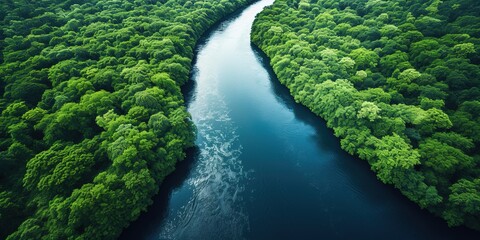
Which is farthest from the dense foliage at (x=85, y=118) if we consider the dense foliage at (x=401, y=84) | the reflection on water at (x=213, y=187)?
the dense foliage at (x=401, y=84)

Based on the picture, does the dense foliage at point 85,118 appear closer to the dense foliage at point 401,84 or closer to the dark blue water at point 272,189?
the dark blue water at point 272,189

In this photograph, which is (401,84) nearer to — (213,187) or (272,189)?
(272,189)

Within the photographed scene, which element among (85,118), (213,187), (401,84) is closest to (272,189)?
(213,187)

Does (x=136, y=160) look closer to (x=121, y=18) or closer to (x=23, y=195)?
(x=23, y=195)

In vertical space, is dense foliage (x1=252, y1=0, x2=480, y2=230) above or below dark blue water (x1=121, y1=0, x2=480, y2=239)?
above

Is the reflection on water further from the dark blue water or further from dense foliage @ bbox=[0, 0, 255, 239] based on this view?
dense foliage @ bbox=[0, 0, 255, 239]

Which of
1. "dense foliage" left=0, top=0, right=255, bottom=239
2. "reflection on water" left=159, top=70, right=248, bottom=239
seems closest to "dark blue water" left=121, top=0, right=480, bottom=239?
"reflection on water" left=159, top=70, right=248, bottom=239
